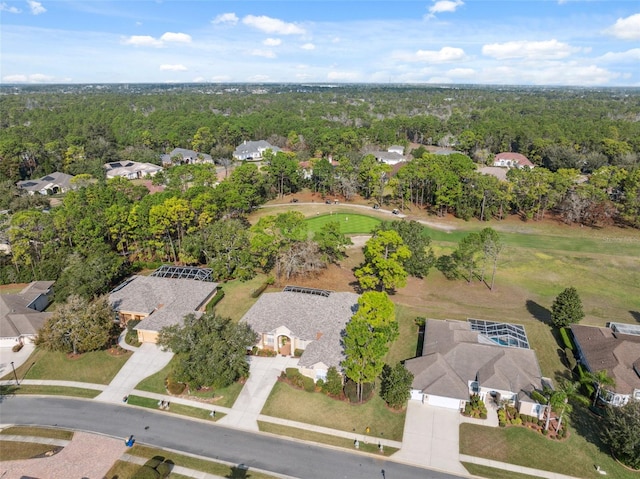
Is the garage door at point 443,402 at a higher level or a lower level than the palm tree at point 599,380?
lower

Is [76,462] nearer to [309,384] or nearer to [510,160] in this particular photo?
[309,384]

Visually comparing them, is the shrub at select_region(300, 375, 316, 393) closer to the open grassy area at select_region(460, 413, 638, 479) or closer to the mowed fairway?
the open grassy area at select_region(460, 413, 638, 479)

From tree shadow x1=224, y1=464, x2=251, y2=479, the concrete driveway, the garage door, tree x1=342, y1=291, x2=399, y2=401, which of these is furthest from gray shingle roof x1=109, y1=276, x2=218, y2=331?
the garage door

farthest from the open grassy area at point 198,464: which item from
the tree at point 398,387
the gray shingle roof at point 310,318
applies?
the tree at point 398,387

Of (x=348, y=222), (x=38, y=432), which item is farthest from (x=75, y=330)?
(x=348, y=222)

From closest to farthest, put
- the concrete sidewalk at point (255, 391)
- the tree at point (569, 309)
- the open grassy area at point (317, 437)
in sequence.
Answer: the open grassy area at point (317, 437) → the concrete sidewalk at point (255, 391) → the tree at point (569, 309)

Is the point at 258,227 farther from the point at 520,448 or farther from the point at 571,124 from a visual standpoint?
the point at 571,124

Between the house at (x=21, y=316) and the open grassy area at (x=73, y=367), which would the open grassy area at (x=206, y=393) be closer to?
the open grassy area at (x=73, y=367)
